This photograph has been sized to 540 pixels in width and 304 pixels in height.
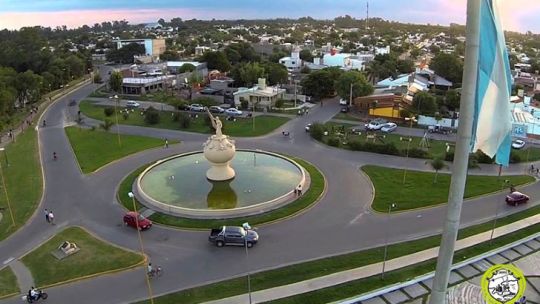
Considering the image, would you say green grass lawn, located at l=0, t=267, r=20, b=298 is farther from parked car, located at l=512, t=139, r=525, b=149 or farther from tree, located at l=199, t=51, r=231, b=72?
tree, located at l=199, t=51, r=231, b=72

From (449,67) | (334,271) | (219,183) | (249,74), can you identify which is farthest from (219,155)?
(449,67)

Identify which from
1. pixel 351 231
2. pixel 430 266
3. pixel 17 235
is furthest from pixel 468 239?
pixel 17 235

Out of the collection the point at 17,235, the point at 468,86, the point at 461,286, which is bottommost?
the point at 17,235

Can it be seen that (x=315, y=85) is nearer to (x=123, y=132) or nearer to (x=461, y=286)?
(x=123, y=132)

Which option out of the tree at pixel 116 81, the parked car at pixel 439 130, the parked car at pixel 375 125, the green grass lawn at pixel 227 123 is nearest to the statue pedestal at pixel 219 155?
the green grass lawn at pixel 227 123

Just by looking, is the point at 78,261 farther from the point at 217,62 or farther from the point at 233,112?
the point at 217,62

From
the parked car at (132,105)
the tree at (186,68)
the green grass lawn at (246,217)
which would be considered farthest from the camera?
the tree at (186,68)

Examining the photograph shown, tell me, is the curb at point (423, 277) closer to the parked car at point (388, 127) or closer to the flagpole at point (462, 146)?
the flagpole at point (462, 146)
